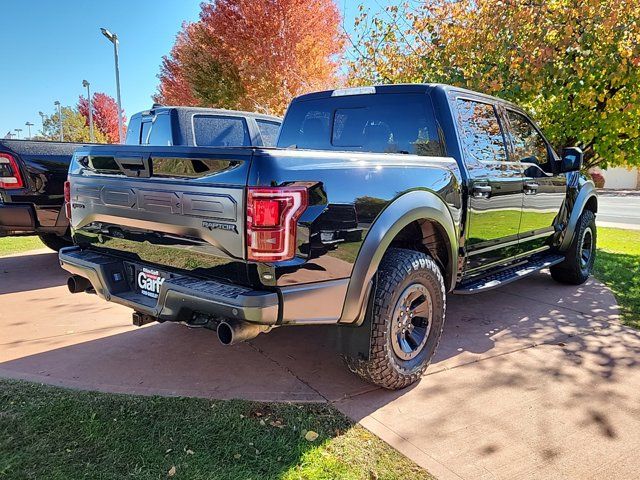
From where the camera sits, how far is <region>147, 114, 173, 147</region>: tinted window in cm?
627

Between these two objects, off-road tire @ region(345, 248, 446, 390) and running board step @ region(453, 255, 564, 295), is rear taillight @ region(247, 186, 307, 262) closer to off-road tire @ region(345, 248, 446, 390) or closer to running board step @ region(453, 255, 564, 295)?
off-road tire @ region(345, 248, 446, 390)

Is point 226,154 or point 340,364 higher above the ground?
point 226,154

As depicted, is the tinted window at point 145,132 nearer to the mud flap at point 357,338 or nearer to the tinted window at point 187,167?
the tinted window at point 187,167

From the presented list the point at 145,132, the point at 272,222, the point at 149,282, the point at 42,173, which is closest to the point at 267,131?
the point at 145,132

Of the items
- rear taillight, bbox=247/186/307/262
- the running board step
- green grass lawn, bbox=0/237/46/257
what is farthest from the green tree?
green grass lawn, bbox=0/237/46/257

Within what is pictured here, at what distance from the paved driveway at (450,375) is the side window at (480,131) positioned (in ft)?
5.16

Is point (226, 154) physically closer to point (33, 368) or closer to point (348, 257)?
point (348, 257)

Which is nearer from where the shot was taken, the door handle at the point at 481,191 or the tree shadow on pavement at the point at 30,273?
the door handle at the point at 481,191

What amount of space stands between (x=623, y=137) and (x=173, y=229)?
26.2 feet

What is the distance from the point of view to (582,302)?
5.31m

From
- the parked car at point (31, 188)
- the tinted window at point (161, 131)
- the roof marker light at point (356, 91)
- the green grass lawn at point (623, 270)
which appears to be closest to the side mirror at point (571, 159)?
the green grass lawn at point (623, 270)

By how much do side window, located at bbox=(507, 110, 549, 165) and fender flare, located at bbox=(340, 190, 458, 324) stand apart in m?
1.88

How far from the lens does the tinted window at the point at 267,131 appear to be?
23.2ft

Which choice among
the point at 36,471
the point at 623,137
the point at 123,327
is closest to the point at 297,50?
the point at 623,137
